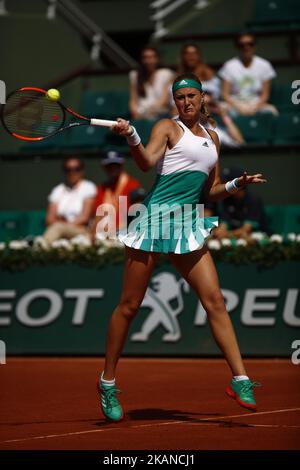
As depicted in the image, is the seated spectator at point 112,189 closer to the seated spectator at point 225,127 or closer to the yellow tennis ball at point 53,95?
the seated spectator at point 225,127

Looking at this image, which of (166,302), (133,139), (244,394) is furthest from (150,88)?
(244,394)

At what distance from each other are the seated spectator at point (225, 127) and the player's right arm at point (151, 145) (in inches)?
236

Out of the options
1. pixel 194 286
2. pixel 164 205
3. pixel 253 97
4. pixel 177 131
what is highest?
pixel 253 97

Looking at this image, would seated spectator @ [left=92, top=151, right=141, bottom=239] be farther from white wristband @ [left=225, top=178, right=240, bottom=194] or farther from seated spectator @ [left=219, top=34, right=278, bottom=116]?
white wristband @ [left=225, top=178, right=240, bottom=194]

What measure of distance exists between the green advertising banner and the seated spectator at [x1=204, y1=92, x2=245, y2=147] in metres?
2.40

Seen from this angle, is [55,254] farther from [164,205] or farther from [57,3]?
[57,3]

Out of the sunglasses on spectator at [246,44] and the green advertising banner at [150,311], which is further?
the sunglasses on spectator at [246,44]

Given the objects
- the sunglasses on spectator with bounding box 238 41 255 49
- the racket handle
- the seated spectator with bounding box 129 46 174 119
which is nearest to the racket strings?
the racket handle

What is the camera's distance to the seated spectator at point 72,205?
36.9ft

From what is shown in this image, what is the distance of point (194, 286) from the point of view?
618 cm

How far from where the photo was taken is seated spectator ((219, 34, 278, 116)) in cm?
1248

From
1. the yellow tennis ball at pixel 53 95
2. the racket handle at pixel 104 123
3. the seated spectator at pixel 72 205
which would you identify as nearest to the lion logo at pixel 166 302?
the seated spectator at pixel 72 205
